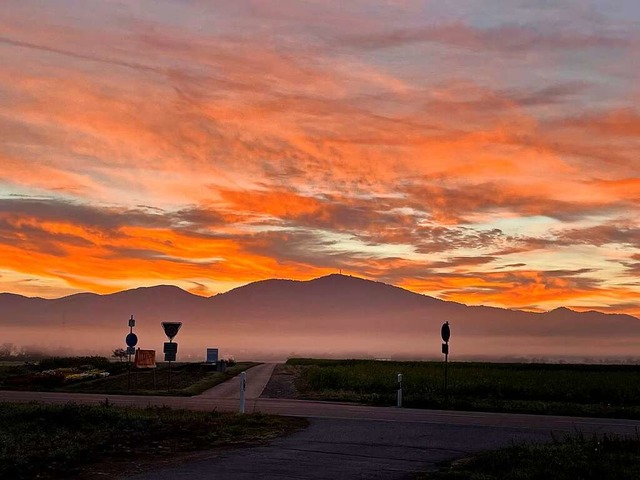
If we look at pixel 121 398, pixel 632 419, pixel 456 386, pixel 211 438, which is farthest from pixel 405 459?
pixel 456 386

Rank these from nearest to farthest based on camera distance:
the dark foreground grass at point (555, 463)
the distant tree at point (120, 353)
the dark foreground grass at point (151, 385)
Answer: the dark foreground grass at point (555, 463), the dark foreground grass at point (151, 385), the distant tree at point (120, 353)

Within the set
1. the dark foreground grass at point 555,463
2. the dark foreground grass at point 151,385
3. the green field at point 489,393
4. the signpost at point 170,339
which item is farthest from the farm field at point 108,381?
the dark foreground grass at point 555,463

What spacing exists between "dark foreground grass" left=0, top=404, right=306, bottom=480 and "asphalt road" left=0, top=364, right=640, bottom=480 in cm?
147

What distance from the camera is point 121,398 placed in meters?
35.2

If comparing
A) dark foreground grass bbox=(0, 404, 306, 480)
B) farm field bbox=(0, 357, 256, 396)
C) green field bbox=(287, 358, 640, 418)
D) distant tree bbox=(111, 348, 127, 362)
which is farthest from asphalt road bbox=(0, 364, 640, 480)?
distant tree bbox=(111, 348, 127, 362)

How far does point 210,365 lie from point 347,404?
124 ft

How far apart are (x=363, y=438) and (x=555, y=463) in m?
6.37

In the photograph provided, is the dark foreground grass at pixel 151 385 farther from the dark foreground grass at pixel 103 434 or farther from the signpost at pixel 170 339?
the dark foreground grass at pixel 103 434

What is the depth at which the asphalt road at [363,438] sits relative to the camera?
51.1ft

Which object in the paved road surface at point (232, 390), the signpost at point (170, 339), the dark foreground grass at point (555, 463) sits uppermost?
the signpost at point (170, 339)

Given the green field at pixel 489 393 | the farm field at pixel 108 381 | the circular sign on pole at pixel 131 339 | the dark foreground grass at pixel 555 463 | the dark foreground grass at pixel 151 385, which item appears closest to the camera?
the dark foreground grass at pixel 555 463

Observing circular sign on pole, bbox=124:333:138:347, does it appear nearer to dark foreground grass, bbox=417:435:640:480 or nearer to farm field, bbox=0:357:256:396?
farm field, bbox=0:357:256:396

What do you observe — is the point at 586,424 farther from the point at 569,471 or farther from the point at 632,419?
the point at 569,471

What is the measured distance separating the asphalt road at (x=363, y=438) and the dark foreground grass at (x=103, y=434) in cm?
147
